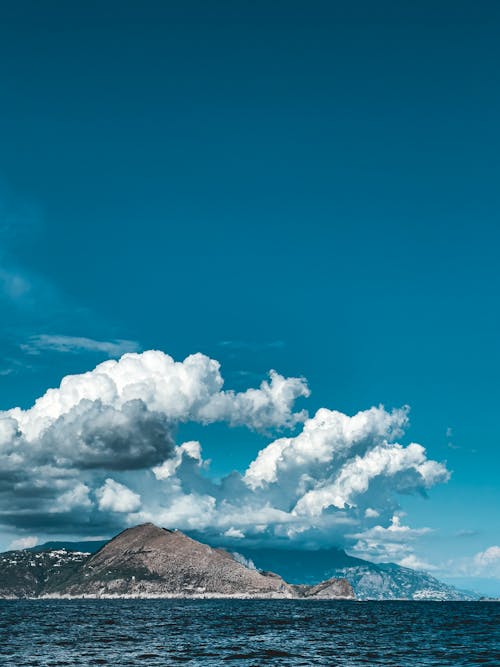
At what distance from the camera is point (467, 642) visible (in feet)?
429

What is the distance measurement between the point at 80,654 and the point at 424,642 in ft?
212

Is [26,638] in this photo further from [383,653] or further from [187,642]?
[383,653]

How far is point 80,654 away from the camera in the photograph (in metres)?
94.4

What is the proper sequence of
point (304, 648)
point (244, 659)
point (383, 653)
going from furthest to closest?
point (304, 648), point (383, 653), point (244, 659)

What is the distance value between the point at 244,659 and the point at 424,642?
165 ft

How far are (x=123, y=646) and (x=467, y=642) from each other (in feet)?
213

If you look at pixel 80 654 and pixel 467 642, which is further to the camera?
pixel 467 642

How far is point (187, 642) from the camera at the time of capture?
381ft

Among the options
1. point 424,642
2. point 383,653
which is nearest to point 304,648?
Answer: point 383,653

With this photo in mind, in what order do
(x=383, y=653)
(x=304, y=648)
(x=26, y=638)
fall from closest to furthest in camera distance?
(x=383, y=653)
(x=304, y=648)
(x=26, y=638)

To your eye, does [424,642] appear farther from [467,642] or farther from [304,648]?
[304,648]

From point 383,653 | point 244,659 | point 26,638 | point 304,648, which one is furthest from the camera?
point 26,638

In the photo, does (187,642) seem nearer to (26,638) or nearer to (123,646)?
(123,646)

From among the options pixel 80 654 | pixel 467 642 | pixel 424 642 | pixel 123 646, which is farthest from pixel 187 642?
pixel 467 642
